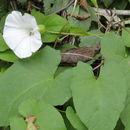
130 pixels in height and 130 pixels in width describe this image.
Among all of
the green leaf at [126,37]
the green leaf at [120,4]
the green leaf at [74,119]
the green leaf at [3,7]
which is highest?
the green leaf at [3,7]

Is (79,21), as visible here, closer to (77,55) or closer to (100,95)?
(77,55)

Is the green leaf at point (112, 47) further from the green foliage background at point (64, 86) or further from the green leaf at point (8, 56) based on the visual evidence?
the green leaf at point (8, 56)

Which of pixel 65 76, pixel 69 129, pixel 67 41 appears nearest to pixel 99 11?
pixel 67 41

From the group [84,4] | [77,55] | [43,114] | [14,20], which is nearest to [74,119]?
[43,114]

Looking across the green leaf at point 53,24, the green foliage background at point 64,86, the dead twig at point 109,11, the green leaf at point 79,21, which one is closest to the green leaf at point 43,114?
the green foliage background at point 64,86

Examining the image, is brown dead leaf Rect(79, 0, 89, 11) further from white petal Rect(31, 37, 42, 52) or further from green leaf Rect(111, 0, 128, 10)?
white petal Rect(31, 37, 42, 52)

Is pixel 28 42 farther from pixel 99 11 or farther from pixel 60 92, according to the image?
pixel 99 11

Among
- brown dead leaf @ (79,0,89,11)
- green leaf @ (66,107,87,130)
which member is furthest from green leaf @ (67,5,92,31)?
green leaf @ (66,107,87,130)
